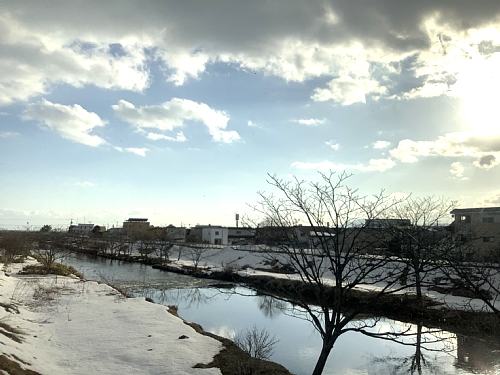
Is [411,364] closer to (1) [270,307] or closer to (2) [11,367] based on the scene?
(1) [270,307]

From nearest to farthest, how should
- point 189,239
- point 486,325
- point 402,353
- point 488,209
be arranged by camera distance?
point 402,353 < point 486,325 < point 488,209 < point 189,239

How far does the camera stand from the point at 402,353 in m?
13.8

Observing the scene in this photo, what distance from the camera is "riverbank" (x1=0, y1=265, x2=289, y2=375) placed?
845 centimetres

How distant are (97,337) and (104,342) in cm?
57

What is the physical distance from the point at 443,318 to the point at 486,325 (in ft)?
7.09

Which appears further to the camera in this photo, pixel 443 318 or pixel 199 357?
pixel 443 318

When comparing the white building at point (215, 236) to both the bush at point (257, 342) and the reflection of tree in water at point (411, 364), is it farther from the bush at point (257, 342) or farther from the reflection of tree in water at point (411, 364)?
the reflection of tree in water at point (411, 364)

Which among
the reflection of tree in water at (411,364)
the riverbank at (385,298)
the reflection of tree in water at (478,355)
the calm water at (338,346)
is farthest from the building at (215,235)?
the reflection of tree in water at (411,364)

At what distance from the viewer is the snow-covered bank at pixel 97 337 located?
853 cm

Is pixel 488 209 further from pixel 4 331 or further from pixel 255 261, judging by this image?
pixel 4 331

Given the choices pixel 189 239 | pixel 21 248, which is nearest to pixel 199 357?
pixel 21 248

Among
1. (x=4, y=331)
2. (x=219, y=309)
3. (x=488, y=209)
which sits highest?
(x=488, y=209)

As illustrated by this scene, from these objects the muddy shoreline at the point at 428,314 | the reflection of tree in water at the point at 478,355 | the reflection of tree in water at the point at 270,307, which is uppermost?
the muddy shoreline at the point at 428,314

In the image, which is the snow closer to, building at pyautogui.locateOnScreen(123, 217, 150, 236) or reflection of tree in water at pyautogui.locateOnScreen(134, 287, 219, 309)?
reflection of tree in water at pyautogui.locateOnScreen(134, 287, 219, 309)
